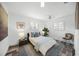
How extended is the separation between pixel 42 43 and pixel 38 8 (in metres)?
0.52

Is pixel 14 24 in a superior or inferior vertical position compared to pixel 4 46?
superior

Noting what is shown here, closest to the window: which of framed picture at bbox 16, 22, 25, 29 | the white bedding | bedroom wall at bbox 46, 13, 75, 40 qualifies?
bedroom wall at bbox 46, 13, 75, 40

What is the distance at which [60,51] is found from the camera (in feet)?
4.45

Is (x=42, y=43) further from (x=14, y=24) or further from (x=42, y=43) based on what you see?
(x=14, y=24)

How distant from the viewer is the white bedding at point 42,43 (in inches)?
53.9

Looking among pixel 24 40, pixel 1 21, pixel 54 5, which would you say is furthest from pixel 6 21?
pixel 54 5

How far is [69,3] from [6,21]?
0.94 m

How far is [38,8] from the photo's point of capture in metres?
1.36

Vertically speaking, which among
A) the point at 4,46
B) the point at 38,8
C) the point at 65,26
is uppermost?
the point at 38,8

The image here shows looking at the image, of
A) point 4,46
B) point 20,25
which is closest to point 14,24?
point 20,25

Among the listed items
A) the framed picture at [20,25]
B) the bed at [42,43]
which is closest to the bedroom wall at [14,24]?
the framed picture at [20,25]

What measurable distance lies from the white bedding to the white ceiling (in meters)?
0.35

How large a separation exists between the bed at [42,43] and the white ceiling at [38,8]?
35cm

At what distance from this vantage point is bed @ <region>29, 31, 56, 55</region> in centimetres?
137
